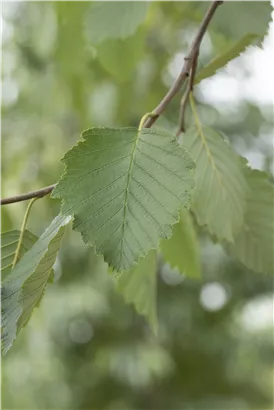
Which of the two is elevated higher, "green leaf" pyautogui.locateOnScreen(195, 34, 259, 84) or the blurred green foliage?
the blurred green foliage

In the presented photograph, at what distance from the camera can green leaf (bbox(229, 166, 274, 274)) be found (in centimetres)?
66

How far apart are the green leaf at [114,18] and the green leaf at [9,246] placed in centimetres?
31

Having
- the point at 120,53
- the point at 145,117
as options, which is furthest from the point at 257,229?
the point at 120,53

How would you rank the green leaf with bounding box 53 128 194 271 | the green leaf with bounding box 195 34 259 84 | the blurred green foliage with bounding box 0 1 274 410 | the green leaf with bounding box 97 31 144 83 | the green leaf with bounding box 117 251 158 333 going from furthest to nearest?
the blurred green foliage with bounding box 0 1 274 410, the green leaf with bounding box 97 31 144 83, the green leaf with bounding box 117 251 158 333, the green leaf with bounding box 195 34 259 84, the green leaf with bounding box 53 128 194 271

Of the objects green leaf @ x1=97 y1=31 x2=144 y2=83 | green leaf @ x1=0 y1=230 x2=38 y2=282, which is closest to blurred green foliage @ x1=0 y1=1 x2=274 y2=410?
green leaf @ x1=97 y1=31 x2=144 y2=83

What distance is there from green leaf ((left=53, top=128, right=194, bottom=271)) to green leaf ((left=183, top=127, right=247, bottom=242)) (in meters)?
0.20

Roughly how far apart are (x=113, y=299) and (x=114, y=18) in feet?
10.6

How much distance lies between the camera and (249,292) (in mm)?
4199

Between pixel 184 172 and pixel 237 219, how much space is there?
221 mm

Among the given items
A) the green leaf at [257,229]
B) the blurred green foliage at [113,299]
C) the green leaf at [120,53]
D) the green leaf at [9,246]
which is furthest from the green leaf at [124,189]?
the blurred green foliage at [113,299]

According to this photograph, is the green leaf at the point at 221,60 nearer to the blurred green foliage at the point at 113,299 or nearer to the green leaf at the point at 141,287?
the green leaf at the point at 141,287

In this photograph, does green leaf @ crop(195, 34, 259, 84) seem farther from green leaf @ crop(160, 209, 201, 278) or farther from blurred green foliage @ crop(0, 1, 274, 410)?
blurred green foliage @ crop(0, 1, 274, 410)

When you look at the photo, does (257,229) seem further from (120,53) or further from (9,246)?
(120,53)

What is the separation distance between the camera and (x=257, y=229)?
684mm
